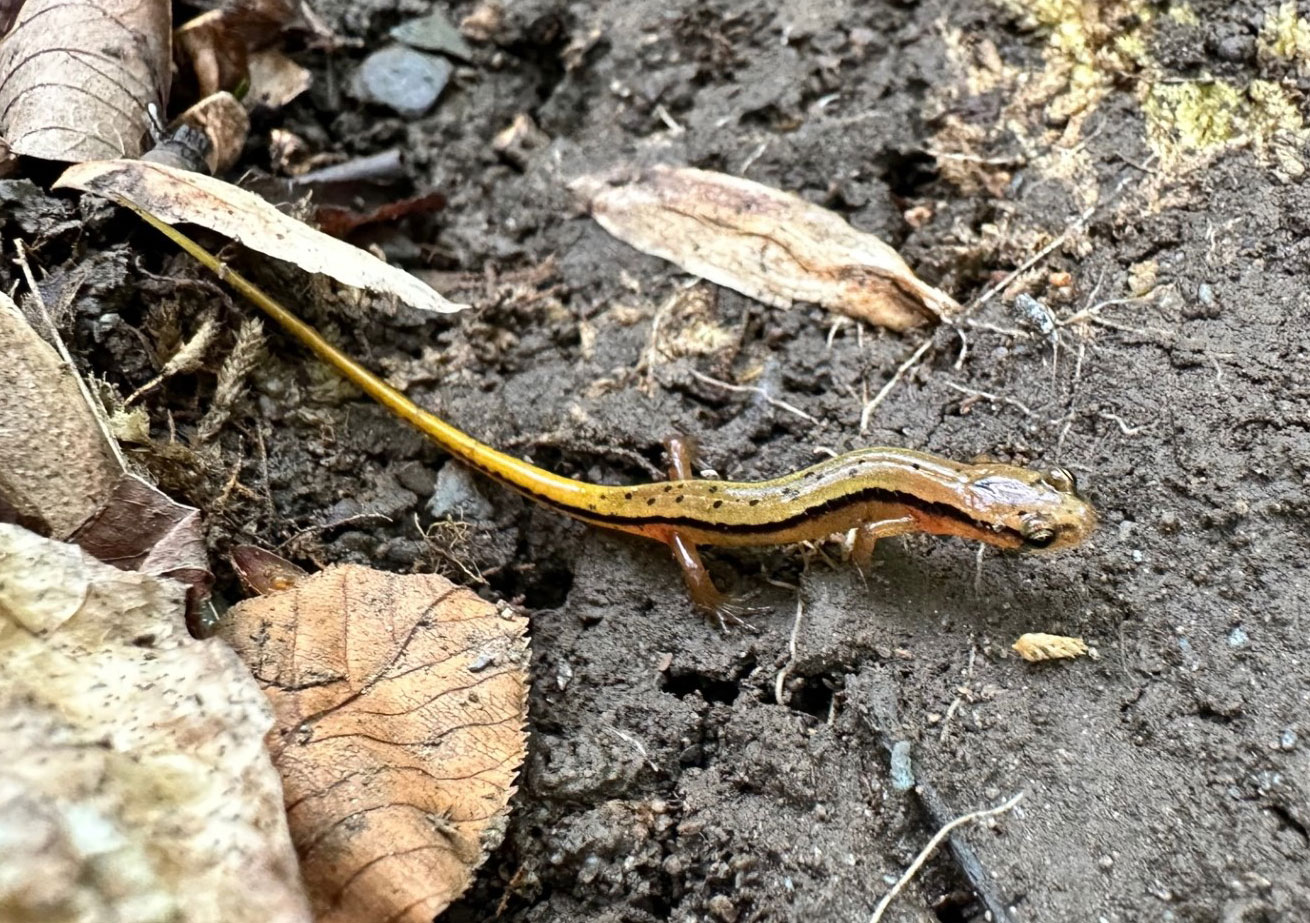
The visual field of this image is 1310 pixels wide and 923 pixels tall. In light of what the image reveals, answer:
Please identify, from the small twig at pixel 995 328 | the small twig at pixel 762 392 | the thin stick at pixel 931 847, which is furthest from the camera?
the small twig at pixel 762 392

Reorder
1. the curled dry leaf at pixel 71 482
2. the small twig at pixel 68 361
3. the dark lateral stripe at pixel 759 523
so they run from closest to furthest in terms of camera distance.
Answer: the curled dry leaf at pixel 71 482 → the small twig at pixel 68 361 → the dark lateral stripe at pixel 759 523

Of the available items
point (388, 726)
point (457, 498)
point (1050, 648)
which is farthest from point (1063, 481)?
point (388, 726)

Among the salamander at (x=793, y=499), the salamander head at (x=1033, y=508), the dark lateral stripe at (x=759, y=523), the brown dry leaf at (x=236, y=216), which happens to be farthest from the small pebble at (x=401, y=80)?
the salamander head at (x=1033, y=508)

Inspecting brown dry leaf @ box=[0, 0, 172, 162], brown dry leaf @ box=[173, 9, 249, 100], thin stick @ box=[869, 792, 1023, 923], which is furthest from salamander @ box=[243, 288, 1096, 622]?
brown dry leaf @ box=[173, 9, 249, 100]

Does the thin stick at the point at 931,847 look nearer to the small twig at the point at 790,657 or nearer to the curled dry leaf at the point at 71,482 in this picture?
the small twig at the point at 790,657

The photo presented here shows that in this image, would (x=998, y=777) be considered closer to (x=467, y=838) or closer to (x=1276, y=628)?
(x=1276, y=628)

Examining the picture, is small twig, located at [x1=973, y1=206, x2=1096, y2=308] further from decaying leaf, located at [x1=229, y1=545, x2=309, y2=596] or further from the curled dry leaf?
the curled dry leaf

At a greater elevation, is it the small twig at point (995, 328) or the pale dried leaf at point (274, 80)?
the pale dried leaf at point (274, 80)
